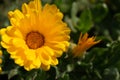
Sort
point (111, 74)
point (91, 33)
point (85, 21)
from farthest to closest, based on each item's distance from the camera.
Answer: point (91, 33) < point (85, 21) < point (111, 74)

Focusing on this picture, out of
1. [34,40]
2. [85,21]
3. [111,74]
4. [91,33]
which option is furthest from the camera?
[91,33]

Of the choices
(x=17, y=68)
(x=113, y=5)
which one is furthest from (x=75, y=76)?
(x=113, y=5)

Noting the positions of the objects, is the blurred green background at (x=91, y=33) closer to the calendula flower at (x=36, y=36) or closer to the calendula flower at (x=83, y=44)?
the calendula flower at (x=83, y=44)

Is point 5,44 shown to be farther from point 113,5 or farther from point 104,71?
point 113,5

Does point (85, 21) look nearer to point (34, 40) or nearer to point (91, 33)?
point (91, 33)

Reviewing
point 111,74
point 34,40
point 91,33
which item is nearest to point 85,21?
point 91,33

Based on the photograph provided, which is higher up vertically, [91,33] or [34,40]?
[34,40]
